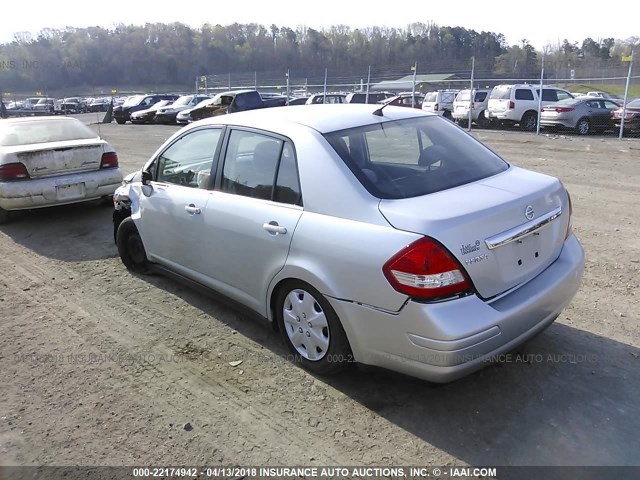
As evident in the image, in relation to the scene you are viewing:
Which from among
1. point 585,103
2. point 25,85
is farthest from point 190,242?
point 25,85

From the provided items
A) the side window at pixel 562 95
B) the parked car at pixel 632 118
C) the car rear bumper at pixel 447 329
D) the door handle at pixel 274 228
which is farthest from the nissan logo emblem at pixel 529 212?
the side window at pixel 562 95

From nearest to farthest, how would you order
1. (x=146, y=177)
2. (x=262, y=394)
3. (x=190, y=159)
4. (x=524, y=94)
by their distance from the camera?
(x=262, y=394) → (x=190, y=159) → (x=146, y=177) → (x=524, y=94)

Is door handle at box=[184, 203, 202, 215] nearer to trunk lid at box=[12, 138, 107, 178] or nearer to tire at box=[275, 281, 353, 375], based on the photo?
tire at box=[275, 281, 353, 375]

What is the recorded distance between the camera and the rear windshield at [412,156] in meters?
3.27

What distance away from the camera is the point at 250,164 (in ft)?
12.6

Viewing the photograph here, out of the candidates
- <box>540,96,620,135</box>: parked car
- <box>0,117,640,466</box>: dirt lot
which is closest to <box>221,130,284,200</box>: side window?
<box>0,117,640,466</box>: dirt lot

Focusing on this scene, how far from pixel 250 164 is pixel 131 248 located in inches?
89.0

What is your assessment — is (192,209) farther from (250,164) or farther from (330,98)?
(330,98)

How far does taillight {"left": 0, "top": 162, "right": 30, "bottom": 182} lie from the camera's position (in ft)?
23.3

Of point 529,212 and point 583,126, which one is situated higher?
point 583,126

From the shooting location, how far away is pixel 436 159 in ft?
12.0

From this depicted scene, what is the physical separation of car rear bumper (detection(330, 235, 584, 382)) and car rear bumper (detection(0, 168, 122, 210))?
5.63 m

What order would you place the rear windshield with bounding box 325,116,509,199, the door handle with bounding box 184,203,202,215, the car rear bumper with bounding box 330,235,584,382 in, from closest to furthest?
the car rear bumper with bounding box 330,235,584,382, the rear windshield with bounding box 325,116,509,199, the door handle with bounding box 184,203,202,215

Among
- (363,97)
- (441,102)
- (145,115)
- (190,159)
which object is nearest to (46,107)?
(145,115)
